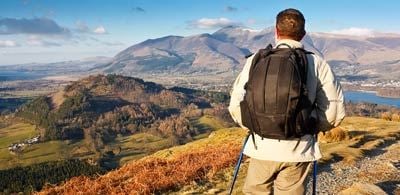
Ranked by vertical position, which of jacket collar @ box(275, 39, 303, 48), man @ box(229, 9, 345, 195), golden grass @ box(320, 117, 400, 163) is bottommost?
golden grass @ box(320, 117, 400, 163)

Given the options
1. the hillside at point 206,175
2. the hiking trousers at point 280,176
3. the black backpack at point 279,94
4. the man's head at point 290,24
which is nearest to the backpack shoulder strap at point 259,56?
the black backpack at point 279,94

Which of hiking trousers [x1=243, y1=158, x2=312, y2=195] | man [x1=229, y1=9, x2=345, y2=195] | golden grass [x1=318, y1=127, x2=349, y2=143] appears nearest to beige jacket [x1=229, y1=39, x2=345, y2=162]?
man [x1=229, y1=9, x2=345, y2=195]

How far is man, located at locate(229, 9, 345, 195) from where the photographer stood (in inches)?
229

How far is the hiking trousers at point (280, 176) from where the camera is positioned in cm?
593

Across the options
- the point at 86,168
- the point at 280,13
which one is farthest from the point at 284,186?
the point at 86,168

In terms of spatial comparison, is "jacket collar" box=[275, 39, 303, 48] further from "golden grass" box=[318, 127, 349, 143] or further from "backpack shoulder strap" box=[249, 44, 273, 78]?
"golden grass" box=[318, 127, 349, 143]

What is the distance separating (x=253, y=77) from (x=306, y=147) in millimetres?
1186

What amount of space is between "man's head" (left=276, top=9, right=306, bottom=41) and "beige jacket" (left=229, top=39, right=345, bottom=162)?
0.09 metres

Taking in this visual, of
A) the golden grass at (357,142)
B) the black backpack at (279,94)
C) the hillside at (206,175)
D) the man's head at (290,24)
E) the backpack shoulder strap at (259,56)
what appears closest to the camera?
the black backpack at (279,94)

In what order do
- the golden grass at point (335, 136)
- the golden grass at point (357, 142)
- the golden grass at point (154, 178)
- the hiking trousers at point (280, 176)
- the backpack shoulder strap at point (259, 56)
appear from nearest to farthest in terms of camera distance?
the backpack shoulder strap at point (259, 56)
the hiking trousers at point (280, 176)
the golden grass at point (154, 178)
the golden grass at point (357, 142)
the golden grass at point (335, 136)

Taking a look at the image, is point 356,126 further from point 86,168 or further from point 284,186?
point 86,168

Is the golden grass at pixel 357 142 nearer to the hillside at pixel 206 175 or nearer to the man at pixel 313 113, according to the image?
the hillside at pixel 206 175

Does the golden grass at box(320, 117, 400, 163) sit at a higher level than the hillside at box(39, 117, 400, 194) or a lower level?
lower

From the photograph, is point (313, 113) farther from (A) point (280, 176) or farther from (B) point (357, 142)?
(B) point (357, 142)
